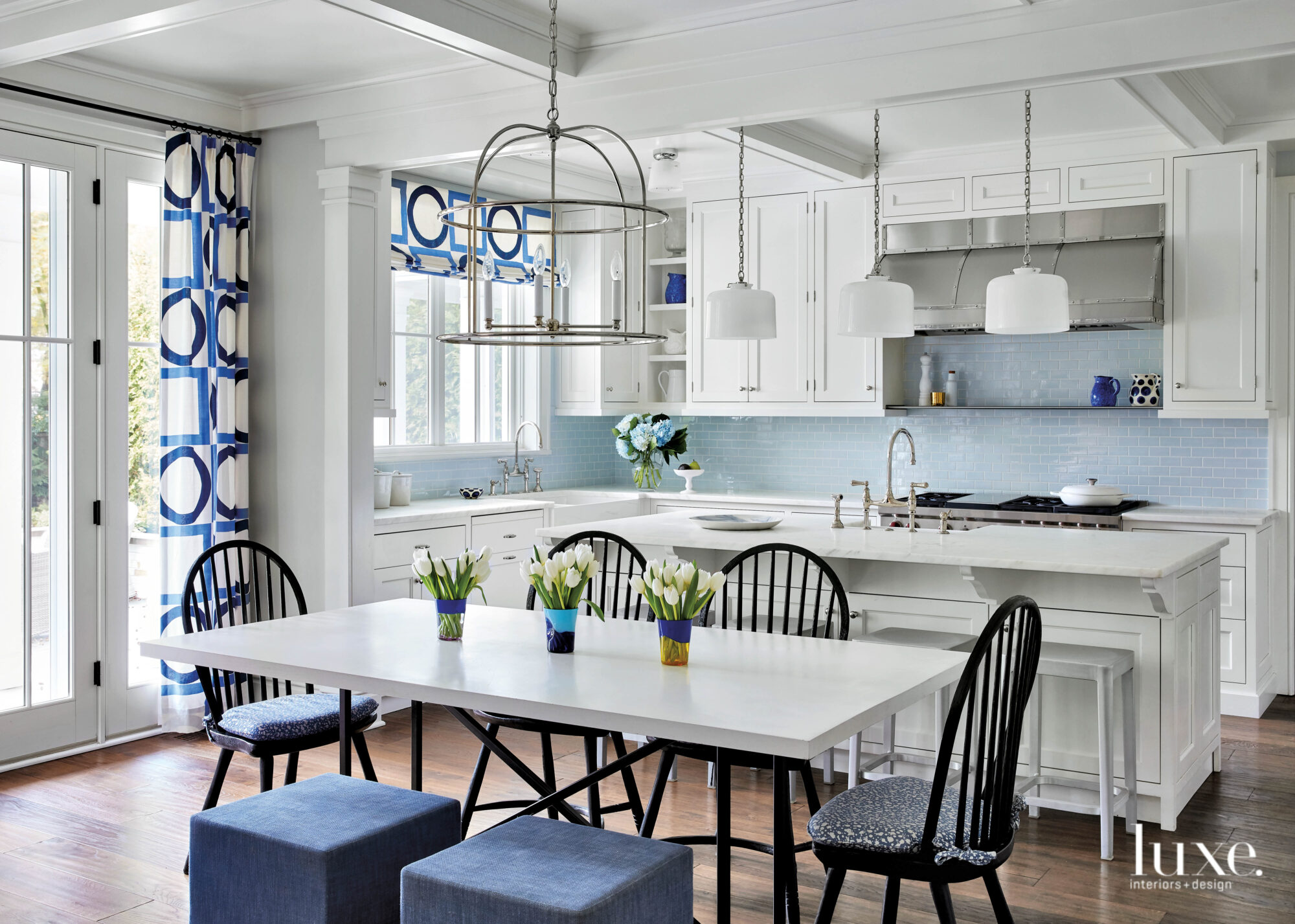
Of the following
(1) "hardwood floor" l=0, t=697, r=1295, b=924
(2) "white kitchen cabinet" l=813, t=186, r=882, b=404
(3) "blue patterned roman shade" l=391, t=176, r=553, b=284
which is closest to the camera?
(1) "hardwood floor" l=0, t=697, r=1295, b=924

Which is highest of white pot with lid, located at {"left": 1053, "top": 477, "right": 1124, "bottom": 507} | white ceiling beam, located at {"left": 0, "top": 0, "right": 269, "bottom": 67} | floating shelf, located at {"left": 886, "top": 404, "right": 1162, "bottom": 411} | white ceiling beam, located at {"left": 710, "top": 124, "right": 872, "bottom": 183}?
white ceiling beam, located at {"left": 710, "top": 124, "right": 872, "bottom": 183}

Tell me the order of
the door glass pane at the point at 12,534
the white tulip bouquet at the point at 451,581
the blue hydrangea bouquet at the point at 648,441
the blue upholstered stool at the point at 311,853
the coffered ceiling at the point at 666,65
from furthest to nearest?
the blue hydrangea bouquet at the point at 648,441 < the door glass pane at the point at 12,534 < the coffered ceiling at the point at 666,65 < the white tulip bouquet at the point at 451,581 < the blue upholstered stool at the point at 311,853

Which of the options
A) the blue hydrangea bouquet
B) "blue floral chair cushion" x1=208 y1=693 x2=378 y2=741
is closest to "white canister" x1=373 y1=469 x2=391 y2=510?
the blue hydrangea bouquet

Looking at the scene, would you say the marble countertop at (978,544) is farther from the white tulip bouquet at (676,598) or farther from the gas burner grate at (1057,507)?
the white tulip bouquet at (676,598)

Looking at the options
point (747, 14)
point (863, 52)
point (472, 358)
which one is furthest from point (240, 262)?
point (863, 52)

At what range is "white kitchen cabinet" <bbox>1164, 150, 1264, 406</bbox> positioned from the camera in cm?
544

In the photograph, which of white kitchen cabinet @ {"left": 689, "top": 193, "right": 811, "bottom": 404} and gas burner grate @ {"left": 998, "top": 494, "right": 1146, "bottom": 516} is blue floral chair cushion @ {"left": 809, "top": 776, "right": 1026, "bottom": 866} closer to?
gas burner grate @ {"left": 998, "top": 494, "right": 1146, "bottom": 516}

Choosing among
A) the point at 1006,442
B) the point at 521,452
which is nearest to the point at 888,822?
the point at 1006,442

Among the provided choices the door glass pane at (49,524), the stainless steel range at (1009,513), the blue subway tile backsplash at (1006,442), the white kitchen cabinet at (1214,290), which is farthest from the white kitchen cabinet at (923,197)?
Answer: the door glass pane at (49,524)

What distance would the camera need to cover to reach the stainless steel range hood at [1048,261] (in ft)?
18.4

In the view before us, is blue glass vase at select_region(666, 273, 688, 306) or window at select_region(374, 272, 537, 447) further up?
blue glass vase at select_region(666, 273, 688, 306)

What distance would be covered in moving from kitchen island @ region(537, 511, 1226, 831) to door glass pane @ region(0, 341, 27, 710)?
2.32m

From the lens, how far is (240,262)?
5129 millimetres

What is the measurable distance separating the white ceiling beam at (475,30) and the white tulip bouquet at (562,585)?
1714 millimetres
